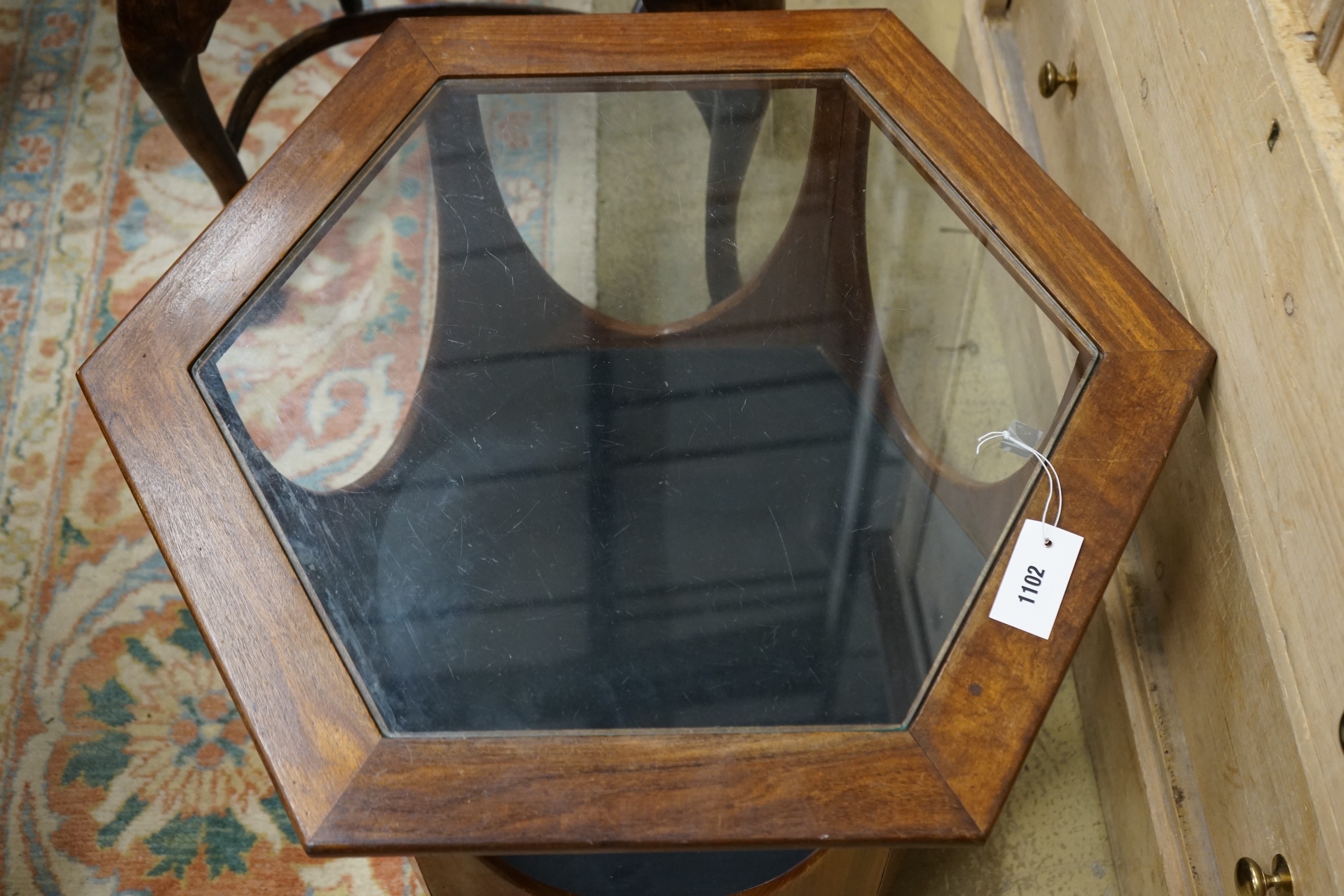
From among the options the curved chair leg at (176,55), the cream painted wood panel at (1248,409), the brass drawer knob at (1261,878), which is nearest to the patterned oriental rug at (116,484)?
the curved chair leg at (176,55)

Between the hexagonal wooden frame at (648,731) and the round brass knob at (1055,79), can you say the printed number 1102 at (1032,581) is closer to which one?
the hexagonal wooden frame at (648,731)

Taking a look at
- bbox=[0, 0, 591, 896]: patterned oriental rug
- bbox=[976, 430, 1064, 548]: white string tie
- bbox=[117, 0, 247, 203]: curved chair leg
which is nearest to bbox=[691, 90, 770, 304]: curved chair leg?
bbox=[0, 0, 591, 896]: patterned oriental rug

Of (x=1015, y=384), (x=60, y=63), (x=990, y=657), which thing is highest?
(x=60, y=63)

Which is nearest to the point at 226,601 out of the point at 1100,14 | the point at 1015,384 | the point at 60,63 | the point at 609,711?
the point at 609,711

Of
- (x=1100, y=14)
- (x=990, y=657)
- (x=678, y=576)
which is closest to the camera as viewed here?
(x=990, y=657)

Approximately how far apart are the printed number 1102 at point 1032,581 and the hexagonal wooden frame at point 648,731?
1cm

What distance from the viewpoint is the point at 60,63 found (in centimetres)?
142

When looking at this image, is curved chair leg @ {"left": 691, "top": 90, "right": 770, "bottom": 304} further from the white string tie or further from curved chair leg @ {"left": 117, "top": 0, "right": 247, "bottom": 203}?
curved chair leg @ {"left": 117, "top": 0, "right": 247, "bottom": 203}

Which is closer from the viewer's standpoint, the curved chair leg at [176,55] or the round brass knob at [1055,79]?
the curved chair leg at [176,55]

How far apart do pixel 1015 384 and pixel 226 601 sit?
1.36ft

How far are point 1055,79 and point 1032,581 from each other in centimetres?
58

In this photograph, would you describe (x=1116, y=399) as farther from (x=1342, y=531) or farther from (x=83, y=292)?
(x=83, y=292)

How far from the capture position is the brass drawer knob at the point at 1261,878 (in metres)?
0.64

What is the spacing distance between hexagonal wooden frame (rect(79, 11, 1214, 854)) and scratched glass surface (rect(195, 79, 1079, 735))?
0.02 metres
